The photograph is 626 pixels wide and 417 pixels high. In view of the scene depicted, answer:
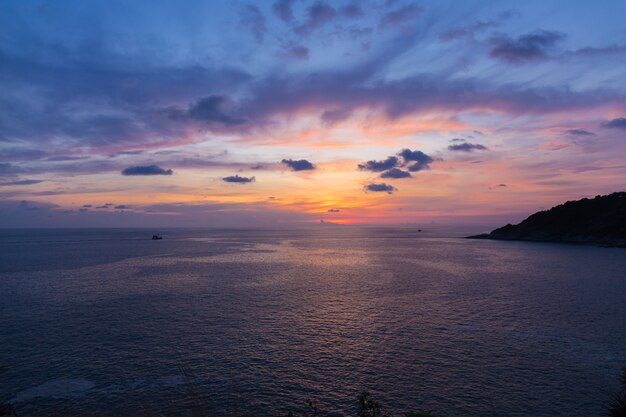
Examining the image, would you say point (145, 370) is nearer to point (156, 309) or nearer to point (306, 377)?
point (306, 377)

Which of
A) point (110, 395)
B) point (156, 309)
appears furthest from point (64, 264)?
point (110, 395)

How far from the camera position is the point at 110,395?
33719mm

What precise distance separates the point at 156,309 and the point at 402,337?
38596 millimetres

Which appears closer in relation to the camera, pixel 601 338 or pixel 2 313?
pixel 601 338

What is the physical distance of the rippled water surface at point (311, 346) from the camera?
33.2 metres

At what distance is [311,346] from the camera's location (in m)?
45.3

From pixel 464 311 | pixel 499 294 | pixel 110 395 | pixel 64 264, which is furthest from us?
pixel 64 264

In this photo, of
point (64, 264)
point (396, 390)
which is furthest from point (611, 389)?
point (64, 264)

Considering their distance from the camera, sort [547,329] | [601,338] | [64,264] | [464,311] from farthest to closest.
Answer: [64,264] → [464,311] → [547,329] → [601,338]

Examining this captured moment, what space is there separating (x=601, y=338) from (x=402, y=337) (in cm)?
2343

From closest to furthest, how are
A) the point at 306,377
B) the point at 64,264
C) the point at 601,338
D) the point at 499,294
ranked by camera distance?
the point at 306,377, the point at 601,338, the point at 499,294, the point at 64,264

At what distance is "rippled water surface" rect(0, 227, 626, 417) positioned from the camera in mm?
33156

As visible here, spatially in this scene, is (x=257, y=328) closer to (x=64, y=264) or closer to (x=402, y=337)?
(x=402, y=337)

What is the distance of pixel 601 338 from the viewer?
155 feet
